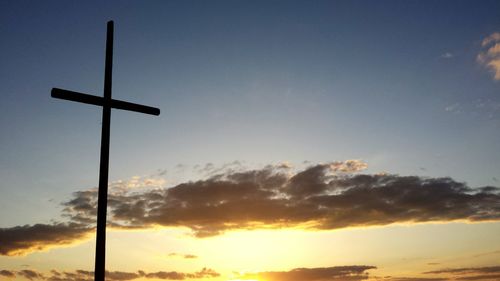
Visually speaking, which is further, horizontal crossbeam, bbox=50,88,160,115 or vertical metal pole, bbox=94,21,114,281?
horizontal crossbeam, bbox=50,88,160,115

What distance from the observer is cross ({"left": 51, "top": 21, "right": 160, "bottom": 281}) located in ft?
30.5

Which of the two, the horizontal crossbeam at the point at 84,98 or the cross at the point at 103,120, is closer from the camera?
the cross at the point at 103,120

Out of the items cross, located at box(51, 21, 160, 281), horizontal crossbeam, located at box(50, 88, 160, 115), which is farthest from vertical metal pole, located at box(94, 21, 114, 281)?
horizontal crossbeam, located at box(50, 88, 160, 115)

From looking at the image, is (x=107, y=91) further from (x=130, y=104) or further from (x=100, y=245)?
(x=100, y=245)

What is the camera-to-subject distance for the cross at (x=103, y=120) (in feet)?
30.5

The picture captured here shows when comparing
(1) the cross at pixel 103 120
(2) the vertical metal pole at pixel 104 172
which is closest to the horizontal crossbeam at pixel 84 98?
(1) the cross at pixel 103 120

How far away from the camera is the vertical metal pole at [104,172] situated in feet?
30.5

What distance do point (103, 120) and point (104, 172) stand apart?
138cm

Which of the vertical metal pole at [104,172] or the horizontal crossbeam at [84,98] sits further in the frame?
the horizontal crossbeam at [84,98]

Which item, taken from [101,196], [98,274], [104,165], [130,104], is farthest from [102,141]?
[98,274]

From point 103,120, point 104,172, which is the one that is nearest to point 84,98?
point 103,120

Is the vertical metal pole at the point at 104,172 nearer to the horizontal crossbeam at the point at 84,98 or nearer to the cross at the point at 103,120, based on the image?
the cross at the point at 103,120

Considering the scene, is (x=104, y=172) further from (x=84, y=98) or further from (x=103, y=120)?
(x=84, y=98)

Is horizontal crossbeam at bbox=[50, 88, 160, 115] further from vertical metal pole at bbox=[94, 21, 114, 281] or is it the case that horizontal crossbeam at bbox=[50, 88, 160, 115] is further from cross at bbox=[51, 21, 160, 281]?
vertical metal pole at bbox=[94, 21, 114, 281]
